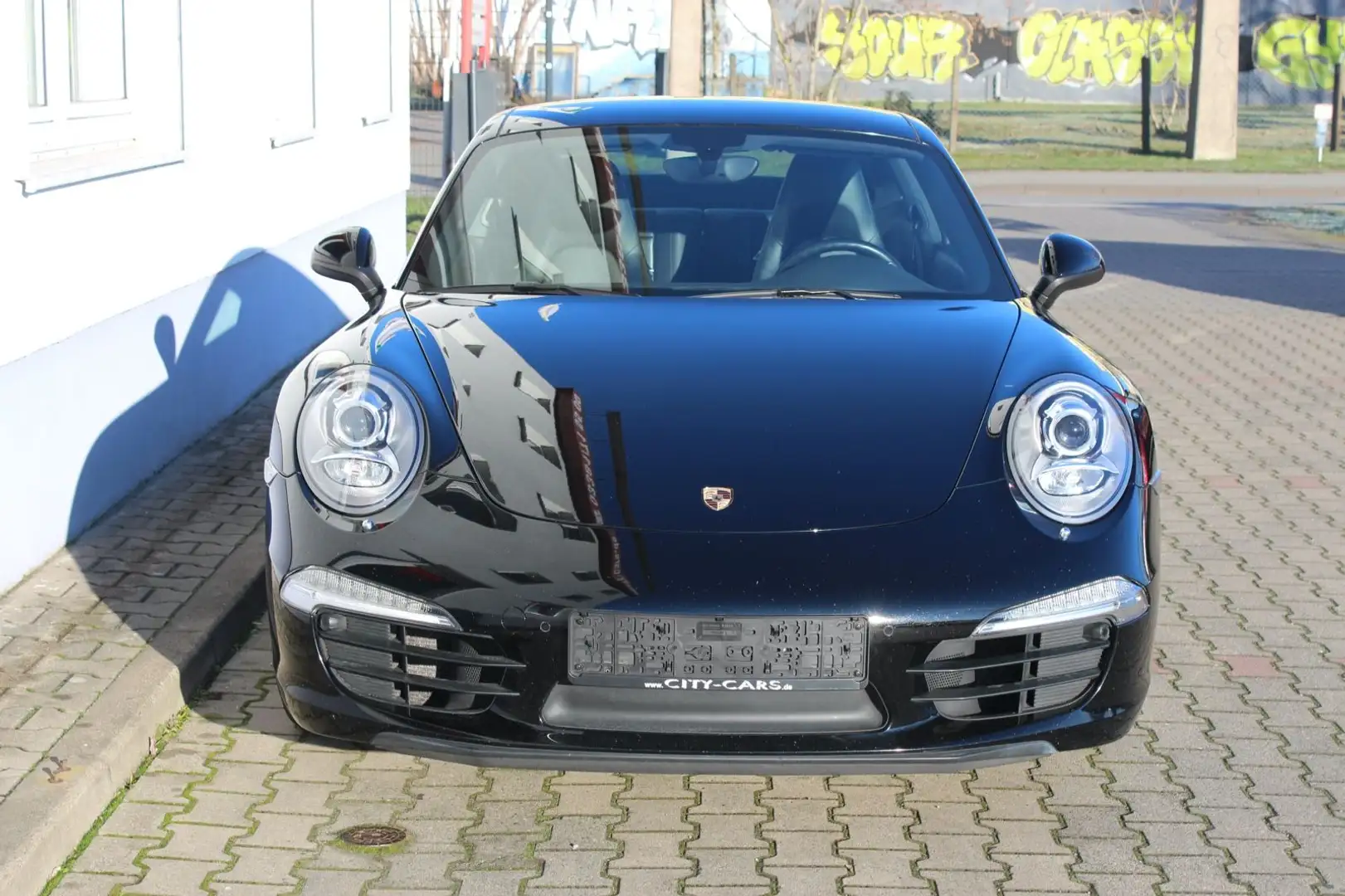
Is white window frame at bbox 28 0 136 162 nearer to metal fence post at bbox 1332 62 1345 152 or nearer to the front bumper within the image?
the front bumper

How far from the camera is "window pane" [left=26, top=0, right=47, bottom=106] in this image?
257 inches

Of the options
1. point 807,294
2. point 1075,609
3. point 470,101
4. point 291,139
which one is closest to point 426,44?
point 470,101

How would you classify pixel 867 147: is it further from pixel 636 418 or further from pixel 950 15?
pixel 950 15

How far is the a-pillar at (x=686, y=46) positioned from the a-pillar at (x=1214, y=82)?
8628mm

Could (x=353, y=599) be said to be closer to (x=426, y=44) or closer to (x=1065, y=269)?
(x=1065, y=269)

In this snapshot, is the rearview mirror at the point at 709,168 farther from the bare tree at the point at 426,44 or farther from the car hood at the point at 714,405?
the bare tree at the point at 426,44

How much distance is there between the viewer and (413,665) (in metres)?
3.52

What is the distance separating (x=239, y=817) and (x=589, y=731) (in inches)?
35.5

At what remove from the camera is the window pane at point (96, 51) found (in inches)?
273

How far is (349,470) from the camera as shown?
3.70 metres

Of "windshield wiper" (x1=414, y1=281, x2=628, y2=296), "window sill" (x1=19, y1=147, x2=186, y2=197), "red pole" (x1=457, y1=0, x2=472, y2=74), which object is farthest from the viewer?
"red pole" (x1=457, y1=0, x2=472, y2=74)

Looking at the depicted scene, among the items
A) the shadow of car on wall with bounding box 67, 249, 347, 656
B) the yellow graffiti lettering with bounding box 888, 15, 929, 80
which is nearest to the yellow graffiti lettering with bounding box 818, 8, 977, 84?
the yellow graffiti lettering with bounding box 888, 15, 929, 80

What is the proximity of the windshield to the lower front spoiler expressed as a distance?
1517mm

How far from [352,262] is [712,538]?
5.78 ft
